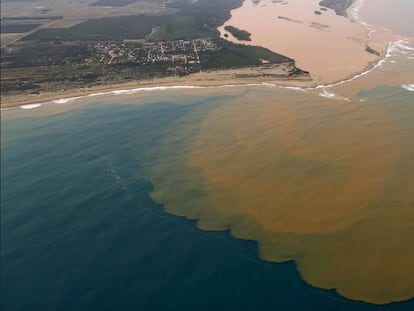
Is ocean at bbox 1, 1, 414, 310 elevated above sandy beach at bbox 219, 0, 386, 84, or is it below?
below

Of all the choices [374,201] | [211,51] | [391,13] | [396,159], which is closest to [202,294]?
[374,201]

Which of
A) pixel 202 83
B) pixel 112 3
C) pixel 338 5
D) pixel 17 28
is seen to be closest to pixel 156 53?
pixel 202 83

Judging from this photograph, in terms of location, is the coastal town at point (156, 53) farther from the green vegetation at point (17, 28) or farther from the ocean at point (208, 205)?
the green vegetation at point (17, 28)

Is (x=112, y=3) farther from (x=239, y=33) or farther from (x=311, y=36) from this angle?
(x=311, y=36)

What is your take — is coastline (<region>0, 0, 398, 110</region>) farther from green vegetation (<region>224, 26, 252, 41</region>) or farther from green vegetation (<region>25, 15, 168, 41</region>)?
green vegetation (<region>25, 15, 168, 41</region>)

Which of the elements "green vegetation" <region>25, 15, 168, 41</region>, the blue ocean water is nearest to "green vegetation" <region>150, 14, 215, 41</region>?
"green vegetation" <region>25, 15, 168, 41</region>

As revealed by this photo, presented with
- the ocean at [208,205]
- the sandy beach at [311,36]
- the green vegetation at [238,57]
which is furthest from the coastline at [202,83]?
the ocean at [208,205]
